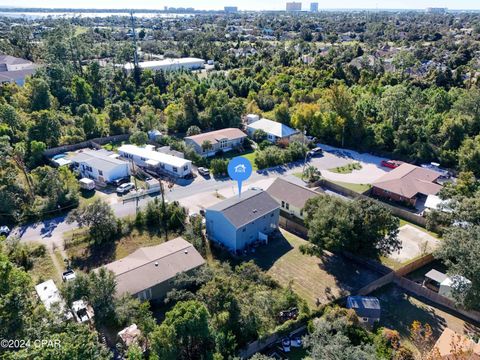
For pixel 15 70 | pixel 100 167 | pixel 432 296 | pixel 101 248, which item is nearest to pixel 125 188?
pixel 100 167

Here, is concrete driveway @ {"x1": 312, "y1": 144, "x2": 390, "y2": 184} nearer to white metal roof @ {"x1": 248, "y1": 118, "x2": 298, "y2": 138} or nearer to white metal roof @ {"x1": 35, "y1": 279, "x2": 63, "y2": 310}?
white metal roof @ {"x1": 248, "y1": 118, "x2": 298, "y2": 138}

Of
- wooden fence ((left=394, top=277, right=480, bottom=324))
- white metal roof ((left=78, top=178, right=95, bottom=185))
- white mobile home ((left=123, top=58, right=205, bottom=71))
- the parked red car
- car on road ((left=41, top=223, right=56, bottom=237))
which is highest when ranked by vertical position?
white mobile home ((left=123, top=58, right=205, bottom=71))

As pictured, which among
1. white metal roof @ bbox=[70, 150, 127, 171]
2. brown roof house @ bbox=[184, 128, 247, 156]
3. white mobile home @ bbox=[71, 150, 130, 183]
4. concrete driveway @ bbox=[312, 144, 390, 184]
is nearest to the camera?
white mobile home @ bbox=[71, 150, 130, 183]

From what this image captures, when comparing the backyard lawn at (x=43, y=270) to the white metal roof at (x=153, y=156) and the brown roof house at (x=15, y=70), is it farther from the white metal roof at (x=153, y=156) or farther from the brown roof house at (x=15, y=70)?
the brown roof house at (x=15, y=70)

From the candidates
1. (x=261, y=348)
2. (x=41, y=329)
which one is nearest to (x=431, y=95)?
(x=261, y=348)

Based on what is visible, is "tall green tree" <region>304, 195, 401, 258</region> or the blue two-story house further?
the blue two-story house

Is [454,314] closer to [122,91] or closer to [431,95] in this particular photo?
[431,95]

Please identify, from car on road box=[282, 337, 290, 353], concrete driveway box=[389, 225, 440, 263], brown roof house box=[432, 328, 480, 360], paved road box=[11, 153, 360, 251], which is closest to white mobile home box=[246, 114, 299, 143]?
paved road box=[11, 153, 360, 251]
